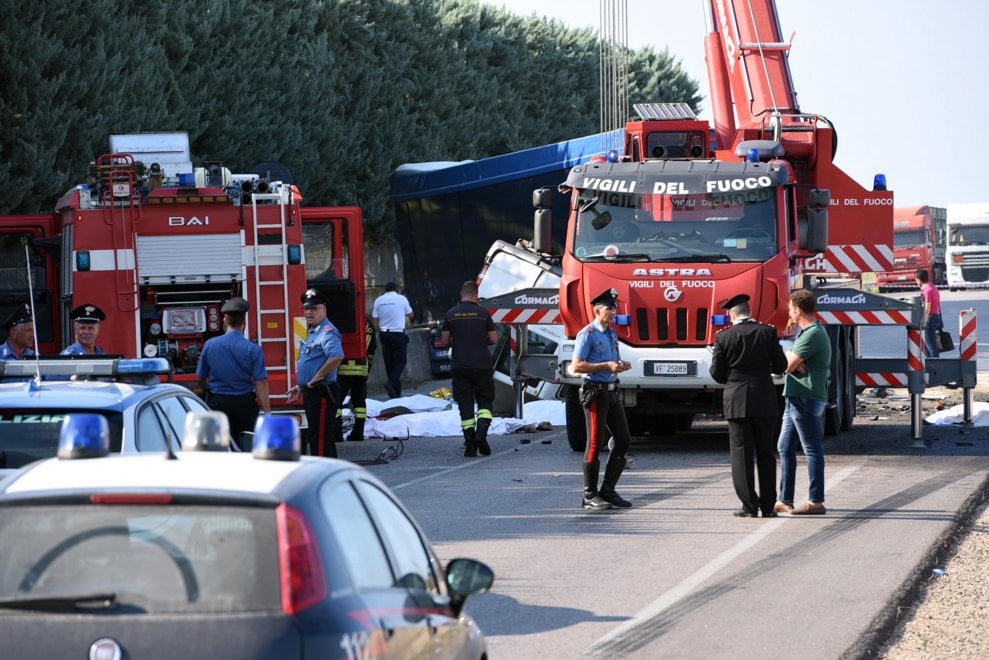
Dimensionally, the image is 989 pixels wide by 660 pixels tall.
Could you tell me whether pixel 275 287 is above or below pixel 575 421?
above

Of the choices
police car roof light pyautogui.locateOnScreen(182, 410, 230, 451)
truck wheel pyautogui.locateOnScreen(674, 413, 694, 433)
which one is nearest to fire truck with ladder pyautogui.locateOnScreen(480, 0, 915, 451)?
truck wheel pyautogui.locateOnScreen(674, 413, 694, 433)

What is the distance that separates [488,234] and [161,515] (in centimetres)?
2536

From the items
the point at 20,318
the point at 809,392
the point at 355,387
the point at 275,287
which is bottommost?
the point at 355,387

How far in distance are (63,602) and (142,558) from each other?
21 centimetres

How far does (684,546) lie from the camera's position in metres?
10.8

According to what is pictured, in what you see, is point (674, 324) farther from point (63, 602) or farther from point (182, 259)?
point (63, 602)

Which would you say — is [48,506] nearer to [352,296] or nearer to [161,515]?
[161,515]

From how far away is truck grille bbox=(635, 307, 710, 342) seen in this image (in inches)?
642

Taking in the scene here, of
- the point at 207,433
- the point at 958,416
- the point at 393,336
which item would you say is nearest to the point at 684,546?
the point at 207,433

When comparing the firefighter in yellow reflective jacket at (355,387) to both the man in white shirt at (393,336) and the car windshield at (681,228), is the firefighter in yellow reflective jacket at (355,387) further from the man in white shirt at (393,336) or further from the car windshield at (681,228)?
the man in white shirt at (393,336)

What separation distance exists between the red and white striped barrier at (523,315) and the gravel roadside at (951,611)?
303 inches

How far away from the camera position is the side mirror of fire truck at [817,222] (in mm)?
17047

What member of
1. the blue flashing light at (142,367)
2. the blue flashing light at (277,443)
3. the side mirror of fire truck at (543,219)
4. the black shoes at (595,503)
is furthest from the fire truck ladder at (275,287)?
the blue flashing light at (277,443)

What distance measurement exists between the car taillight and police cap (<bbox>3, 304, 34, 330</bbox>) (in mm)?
6695
